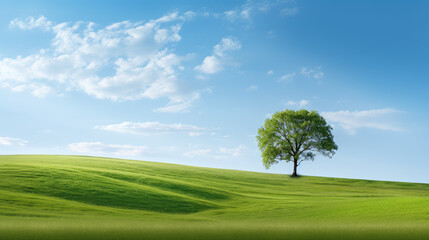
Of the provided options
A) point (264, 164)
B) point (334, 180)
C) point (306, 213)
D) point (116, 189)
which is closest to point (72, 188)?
point (116, 189)

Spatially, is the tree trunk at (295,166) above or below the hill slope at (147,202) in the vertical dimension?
above

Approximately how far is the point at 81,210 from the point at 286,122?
43.0m

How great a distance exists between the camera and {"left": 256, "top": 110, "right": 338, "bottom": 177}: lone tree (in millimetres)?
59000

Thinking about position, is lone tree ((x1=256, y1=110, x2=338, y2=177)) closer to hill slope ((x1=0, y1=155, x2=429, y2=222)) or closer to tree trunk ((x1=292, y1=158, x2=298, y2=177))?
tree trunk ((x1=292, y1=158, x2=298, y2=177))

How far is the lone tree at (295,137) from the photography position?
59.0m

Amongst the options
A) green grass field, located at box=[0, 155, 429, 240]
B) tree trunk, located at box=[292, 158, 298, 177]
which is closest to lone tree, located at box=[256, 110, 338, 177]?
tree trunk, located at box=[292, 158, 298, 177]

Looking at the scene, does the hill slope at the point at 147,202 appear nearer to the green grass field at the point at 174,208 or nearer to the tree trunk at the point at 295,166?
the green grass field at the point at 174,208

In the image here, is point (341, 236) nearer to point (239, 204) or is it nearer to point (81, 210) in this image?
point (81, 210)

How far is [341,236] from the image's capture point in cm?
1242

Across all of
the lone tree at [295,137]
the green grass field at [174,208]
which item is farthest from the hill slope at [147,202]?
the lone tree at [295,137]

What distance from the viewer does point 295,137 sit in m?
58.3

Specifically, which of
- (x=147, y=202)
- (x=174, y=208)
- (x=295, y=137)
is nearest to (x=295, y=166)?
A: (x=295, y=137)

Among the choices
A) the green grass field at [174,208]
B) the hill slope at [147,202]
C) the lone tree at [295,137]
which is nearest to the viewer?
the green grass field at [174,208]

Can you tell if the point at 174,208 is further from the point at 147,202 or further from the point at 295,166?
the point at 295,166
